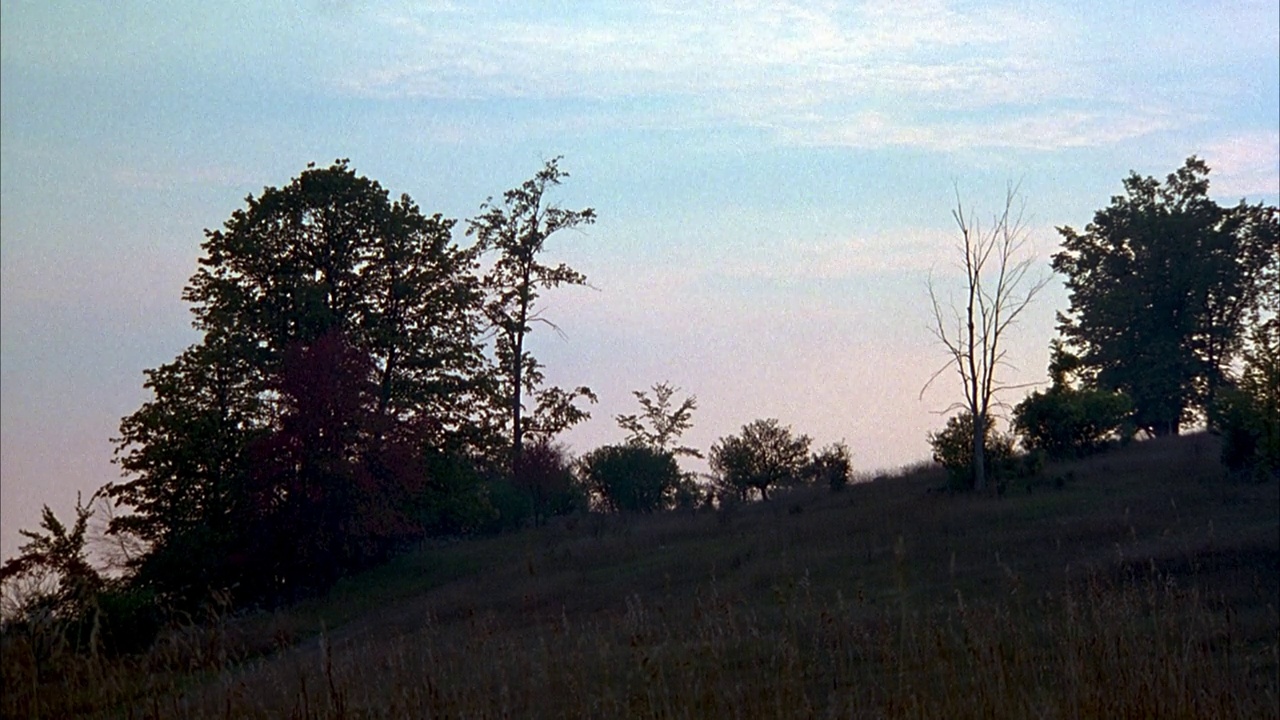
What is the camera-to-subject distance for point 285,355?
97.2 feet

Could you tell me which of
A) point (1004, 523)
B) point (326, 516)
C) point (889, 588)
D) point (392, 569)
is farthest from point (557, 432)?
point (889, 588)

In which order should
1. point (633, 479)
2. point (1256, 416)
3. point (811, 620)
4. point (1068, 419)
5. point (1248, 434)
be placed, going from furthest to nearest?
1. point (633, 479)
2. point (1068, 419)
3. point (1248, 434)
4. point (1256, 416)
5. point (811, 620)

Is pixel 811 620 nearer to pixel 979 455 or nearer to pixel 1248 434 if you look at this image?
pixel 1248 434

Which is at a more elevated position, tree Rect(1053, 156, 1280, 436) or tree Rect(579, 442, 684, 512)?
tree Rect(1053, 156, 1280, 436)

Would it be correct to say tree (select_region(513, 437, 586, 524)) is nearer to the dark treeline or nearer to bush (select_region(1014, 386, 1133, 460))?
the dark treeline

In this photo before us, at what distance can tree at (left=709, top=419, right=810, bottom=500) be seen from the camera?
49.3 meters

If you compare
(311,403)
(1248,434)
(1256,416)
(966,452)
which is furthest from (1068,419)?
(311,403)

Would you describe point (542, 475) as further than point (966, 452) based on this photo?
Yes

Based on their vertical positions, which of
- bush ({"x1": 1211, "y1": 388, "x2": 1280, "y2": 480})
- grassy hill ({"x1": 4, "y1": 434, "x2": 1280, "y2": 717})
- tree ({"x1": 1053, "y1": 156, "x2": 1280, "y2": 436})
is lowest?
grassy hill ({"x1": 4, "y1": 434, "x2": 1280, "y2": 717})

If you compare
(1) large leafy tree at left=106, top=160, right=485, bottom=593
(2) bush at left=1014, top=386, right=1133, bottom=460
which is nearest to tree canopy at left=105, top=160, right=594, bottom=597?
(1) large leafy tree at left=106, top=160, right=485, bottom=593

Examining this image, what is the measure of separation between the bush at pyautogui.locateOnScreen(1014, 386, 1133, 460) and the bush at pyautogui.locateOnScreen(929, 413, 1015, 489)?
2961 millimetres

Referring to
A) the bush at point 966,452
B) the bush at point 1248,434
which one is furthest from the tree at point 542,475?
the bush at point 1248,434

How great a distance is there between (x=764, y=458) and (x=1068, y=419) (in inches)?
574

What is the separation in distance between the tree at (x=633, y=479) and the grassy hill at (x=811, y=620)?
9.23 meters
